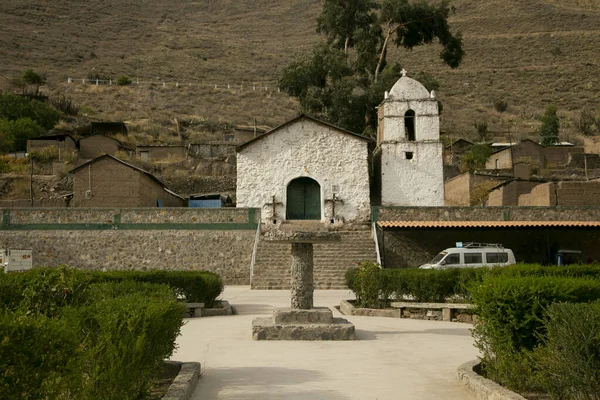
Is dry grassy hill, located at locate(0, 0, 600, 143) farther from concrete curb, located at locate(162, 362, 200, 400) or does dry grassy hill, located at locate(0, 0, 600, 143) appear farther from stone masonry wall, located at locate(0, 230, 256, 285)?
concrete curb, located at locate(162, 362, 200, 400)

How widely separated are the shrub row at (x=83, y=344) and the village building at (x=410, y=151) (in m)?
23.7

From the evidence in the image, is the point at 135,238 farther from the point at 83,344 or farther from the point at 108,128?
the point at 108,128

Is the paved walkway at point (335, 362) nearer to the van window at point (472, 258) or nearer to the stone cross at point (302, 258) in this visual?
the stone cross at point (302, 258)

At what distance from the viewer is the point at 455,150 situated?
171 feet

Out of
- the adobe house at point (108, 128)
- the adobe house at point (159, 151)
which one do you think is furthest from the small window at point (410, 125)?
the adobe house at point (108, 128)

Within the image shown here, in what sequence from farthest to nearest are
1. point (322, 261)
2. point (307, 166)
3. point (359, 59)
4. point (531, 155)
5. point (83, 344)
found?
1. point (531, 155)
2. point (359, 59)
3. point (307, 166)
4. point (322, 261)
5. point (83, 344)

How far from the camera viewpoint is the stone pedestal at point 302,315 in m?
11.5

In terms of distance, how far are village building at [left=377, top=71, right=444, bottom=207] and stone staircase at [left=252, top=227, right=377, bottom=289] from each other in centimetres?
479

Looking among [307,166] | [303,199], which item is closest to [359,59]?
[307,166]

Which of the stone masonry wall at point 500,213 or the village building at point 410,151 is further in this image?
the village building at point 410,151

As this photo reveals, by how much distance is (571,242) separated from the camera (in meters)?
27.6

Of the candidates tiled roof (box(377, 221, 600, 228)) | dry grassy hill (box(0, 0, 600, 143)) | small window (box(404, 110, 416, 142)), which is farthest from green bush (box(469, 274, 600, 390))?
dry grassy hill (box(0, 0, 600, 143))

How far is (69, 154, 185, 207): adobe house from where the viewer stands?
3334 centimetres

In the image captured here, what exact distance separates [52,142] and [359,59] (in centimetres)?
2086
